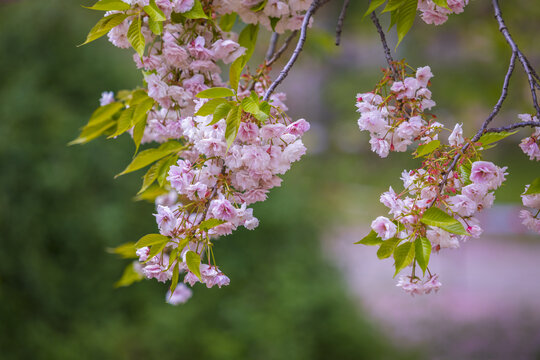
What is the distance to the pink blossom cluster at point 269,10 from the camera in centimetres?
104

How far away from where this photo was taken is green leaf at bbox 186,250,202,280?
82 centimetres

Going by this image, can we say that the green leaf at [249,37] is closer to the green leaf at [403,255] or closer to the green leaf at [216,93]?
the green leaf at [216,93]

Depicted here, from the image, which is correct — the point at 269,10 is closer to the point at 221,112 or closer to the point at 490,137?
the point at 221,112

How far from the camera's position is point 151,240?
84cm

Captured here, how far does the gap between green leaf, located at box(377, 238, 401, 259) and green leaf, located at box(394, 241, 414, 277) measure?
0.07 ft

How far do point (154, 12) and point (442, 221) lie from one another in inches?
24.7

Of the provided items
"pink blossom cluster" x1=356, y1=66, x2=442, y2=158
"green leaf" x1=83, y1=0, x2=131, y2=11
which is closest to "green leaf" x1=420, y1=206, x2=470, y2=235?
"pink blossom cluster" x1=356, y1=66, x2=442, y2=158

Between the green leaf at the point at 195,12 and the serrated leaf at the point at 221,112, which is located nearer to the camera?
the serrated leaf at the point at 221,112

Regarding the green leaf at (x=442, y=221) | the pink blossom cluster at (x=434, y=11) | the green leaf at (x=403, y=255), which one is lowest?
the green leaf at (x=403, y=255)

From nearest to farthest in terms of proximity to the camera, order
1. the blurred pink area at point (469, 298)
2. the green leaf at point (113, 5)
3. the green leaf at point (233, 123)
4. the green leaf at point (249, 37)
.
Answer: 1. the green leaf at point (233, 123)
2. the green leaf at point (113, 5)
3. the green leaf at point (249, 37)
4. the blurred pink area at point (469, 298)

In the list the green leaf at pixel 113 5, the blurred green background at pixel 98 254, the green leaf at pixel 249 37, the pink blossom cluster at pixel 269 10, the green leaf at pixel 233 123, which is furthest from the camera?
the blurred green background at pixel 98 254

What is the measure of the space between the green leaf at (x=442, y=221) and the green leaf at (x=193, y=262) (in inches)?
14.9

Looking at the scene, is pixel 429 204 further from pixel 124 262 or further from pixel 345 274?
pixel 345 274

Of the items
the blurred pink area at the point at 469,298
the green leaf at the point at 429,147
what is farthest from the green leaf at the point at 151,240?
the blurred pink area at the point at 469,298
